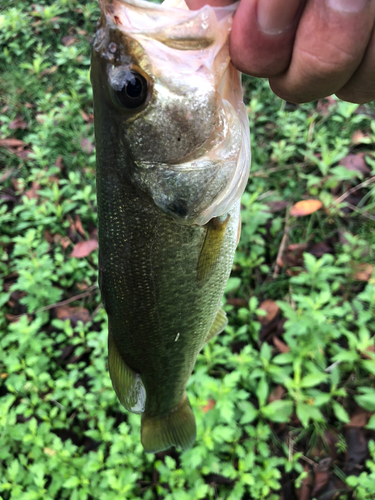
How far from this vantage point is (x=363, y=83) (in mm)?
756

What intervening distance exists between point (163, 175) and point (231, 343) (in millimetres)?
1575

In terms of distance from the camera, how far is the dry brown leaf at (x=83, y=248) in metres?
2.57

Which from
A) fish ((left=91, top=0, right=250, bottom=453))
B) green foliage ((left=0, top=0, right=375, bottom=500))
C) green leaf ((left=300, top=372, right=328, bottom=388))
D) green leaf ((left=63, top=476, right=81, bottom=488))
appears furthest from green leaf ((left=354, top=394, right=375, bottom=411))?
green leaf ((left=63, top=476, right=81, bottom=488))

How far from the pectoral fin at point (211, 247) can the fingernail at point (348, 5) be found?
56 centimetres

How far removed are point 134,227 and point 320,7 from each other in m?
0.67

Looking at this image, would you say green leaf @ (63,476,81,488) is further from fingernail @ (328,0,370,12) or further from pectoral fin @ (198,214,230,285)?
fingernail @ (328,0,370,12)

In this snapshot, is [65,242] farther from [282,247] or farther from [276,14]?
[276,14]

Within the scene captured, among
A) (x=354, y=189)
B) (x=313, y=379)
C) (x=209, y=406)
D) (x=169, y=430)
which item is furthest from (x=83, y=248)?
(x=354, y=189)

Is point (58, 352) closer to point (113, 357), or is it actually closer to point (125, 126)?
point (113, 357)

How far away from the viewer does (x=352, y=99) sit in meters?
0.85

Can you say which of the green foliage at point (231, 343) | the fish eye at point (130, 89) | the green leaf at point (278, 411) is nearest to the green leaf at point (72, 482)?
the green foliage at point (231, 343)

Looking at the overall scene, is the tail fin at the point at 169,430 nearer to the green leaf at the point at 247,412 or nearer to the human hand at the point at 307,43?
the green leaf at the point at 247,412

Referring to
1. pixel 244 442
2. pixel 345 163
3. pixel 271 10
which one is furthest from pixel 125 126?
pixel 345 163

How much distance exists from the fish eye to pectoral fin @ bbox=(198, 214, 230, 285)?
40 centimetres
